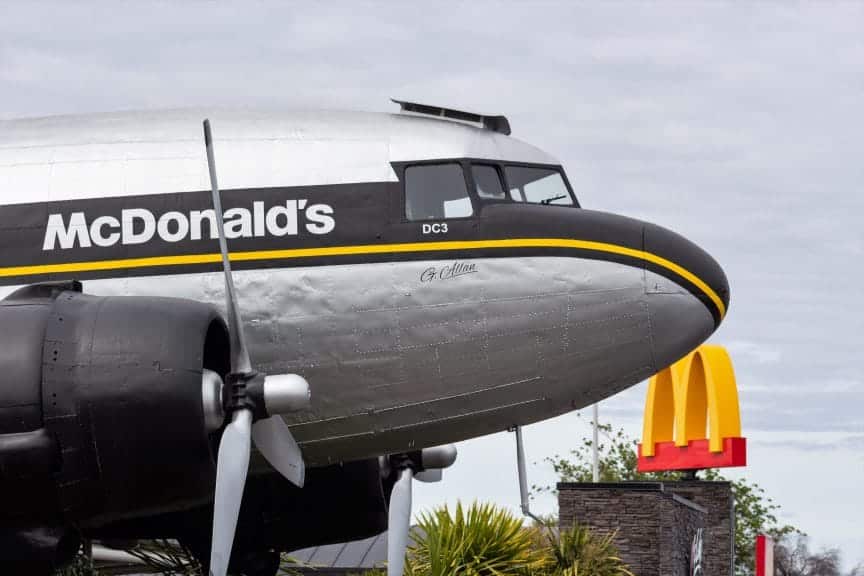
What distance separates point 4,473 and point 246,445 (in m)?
2.14

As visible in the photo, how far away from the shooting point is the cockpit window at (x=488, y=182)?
15422 millimetres

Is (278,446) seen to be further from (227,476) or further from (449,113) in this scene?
(449,113)

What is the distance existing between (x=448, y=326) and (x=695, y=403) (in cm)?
2513

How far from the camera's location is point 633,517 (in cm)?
2670

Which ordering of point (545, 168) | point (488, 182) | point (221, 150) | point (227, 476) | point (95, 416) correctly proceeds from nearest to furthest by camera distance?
point (95, 416)
point (227, 476)
point (221, 150)
point (488, 182)
point (545, 168)

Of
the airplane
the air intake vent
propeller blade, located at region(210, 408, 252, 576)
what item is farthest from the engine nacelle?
→ the air intake vent

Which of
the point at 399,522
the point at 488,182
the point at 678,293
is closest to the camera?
the point at 678,293

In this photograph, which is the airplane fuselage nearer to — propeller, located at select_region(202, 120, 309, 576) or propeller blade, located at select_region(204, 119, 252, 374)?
propeller blade, located at select_region(204, 119, 252, 374)

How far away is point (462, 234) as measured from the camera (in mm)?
15008

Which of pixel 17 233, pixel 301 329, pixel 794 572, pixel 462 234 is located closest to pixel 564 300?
pixel 462 234

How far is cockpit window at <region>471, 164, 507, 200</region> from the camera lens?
1542cm

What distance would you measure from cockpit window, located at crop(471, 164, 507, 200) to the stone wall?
12309mm

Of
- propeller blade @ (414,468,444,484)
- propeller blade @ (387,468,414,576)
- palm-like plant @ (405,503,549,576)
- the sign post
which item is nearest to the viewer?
propeller blade @ (387,468,414,576)

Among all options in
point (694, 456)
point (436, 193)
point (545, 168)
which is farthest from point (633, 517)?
point (436, 193)
